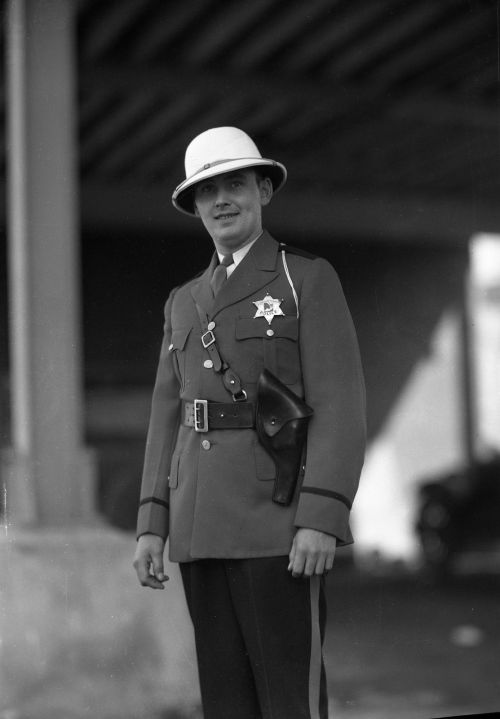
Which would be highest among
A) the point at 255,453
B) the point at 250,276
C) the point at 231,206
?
the point at 231,206

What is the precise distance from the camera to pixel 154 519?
235 centimetres

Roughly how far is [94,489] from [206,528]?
4.04 ft

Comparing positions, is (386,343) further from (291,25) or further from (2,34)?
(2,34)

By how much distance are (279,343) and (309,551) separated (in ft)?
1.50

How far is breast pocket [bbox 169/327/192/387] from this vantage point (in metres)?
2.31

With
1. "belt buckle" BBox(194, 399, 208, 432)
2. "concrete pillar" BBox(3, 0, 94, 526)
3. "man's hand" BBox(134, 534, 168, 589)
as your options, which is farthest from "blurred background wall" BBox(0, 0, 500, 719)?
"man's hand" BBox(134, 534, 168, 589)

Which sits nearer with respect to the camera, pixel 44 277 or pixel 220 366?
pixel 220 366

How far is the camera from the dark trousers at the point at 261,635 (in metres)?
2.15

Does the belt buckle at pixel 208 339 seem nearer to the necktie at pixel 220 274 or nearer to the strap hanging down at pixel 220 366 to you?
the strap hanging down at pixel 220 366

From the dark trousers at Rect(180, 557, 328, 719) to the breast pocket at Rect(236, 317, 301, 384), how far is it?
411 millimetres

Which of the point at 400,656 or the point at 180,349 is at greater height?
the point at 180,349

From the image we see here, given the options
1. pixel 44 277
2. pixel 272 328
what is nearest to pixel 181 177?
pixel 44 277

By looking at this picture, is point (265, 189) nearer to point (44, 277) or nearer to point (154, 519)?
point (154, 519)

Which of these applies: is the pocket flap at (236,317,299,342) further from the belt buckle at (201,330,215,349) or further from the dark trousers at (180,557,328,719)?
the dark trousers at (180,557,328,719)
